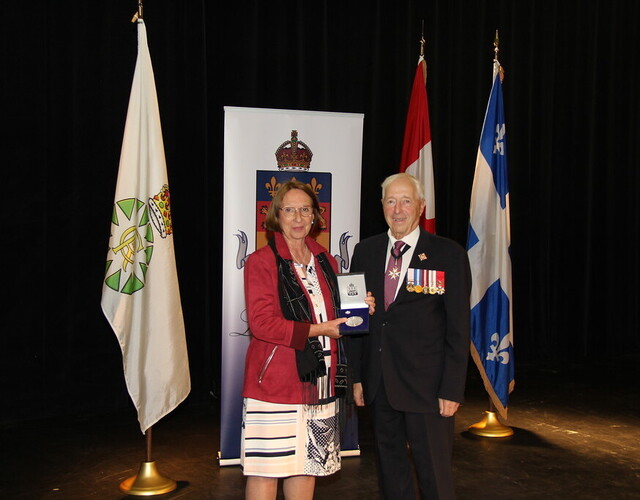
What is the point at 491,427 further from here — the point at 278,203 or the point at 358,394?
the point at 278,203

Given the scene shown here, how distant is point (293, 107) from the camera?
229 inches

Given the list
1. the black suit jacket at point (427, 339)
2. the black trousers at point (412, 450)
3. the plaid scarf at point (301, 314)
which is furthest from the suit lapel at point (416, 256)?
the black trousers at point (412, 450)

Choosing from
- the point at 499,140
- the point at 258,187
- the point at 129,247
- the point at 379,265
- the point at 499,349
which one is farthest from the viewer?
the point at 499,140

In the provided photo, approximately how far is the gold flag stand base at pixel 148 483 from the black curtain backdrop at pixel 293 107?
4.72ft

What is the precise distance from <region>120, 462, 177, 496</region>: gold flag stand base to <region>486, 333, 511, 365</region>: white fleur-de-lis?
6.72 ft

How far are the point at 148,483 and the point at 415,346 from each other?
178 centimetres

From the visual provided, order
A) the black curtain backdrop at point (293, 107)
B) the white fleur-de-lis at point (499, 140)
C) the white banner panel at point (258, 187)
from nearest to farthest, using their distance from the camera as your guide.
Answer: the white banner panel at point (258, 187)
the white fleur-de-lis at point (499, 140)
the black curtain backdrop at point (293, 107)

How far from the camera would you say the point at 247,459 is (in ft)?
8.61

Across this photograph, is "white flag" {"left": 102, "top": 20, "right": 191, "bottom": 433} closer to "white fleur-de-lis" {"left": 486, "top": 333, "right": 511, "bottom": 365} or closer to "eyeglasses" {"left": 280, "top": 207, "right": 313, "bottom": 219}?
"eyeglasses" {"left": 280, "top": 207, "right": 313, "bottom": 219}

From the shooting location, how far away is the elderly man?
2672 millimetres

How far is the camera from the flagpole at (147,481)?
12.0 feet

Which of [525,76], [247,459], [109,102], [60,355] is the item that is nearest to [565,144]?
[525,76]

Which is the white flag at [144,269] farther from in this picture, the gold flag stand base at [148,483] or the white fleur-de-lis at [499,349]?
the white fleur-de-lis at [499,349]

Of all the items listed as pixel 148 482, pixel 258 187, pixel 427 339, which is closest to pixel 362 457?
pixel 148 482
